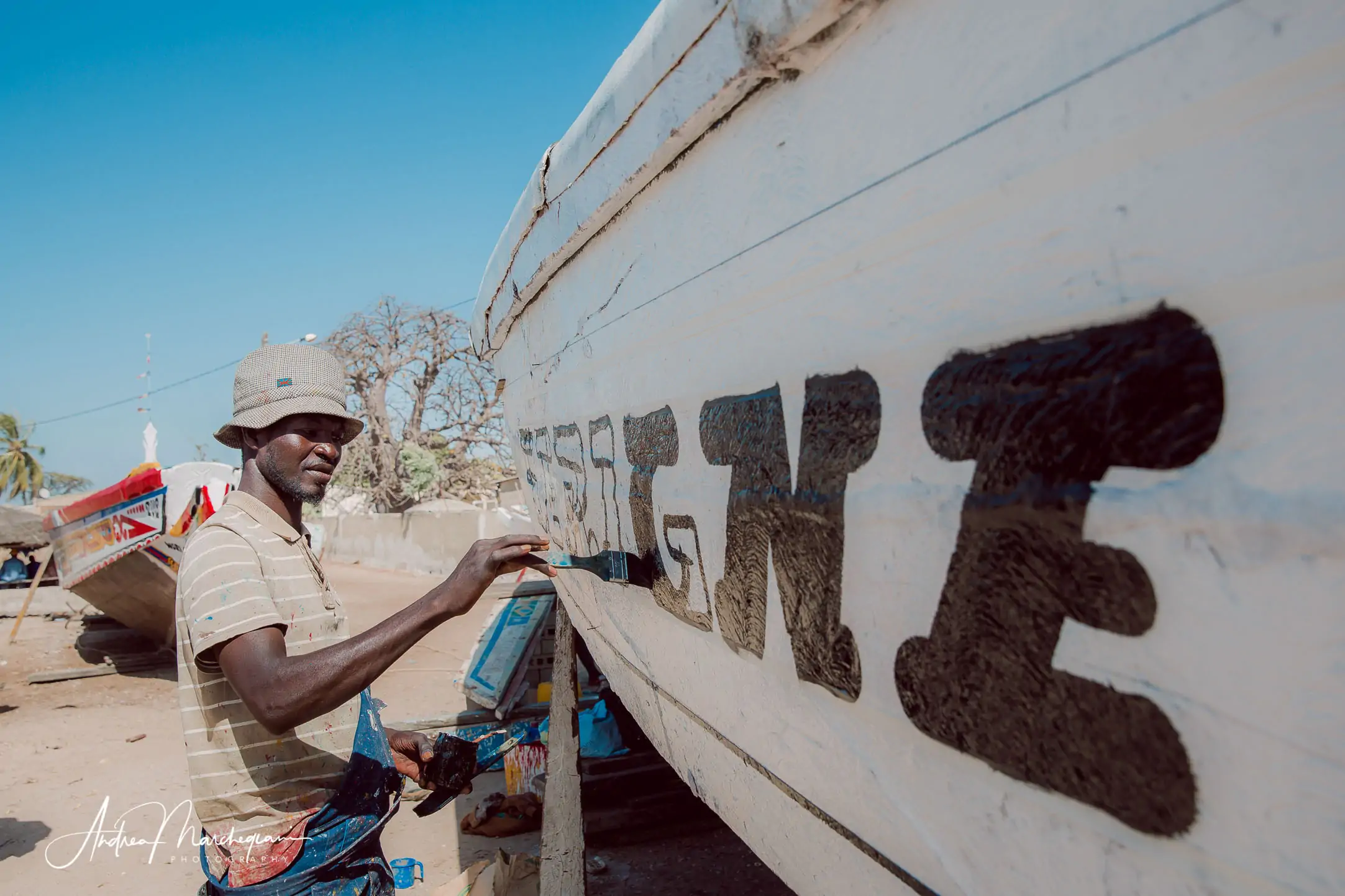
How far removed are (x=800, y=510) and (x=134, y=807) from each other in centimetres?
543

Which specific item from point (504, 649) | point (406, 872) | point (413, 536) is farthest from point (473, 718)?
point (413, 536)

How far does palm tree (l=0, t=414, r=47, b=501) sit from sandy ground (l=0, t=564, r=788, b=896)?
33286mm

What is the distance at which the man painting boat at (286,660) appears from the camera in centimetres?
149

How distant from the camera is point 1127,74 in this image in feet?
1.81

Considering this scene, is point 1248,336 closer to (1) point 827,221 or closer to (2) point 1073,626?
(2) point 1073,626

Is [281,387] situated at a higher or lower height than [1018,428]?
higher

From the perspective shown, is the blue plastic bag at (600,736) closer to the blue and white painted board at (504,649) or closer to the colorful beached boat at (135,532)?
the blue and white painted board at (504,649)

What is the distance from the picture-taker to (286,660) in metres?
1.47

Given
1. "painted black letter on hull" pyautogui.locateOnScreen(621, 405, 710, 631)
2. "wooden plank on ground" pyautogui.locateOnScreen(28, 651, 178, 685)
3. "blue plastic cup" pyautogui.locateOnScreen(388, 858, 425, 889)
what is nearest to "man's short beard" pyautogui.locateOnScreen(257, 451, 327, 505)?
"painted black letter on hull" pyautogui.locateOnScreen(621, 405, 710, 631)

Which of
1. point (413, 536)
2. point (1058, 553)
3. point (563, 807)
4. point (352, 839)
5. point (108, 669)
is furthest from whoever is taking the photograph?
point (413, 536)

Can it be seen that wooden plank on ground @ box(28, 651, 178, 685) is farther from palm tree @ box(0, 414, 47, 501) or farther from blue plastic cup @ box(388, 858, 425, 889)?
palm tree @ box(0, 414, 47, 501)

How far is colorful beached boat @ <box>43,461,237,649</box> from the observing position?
695 cm

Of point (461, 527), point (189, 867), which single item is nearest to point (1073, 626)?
point (189, 867)
